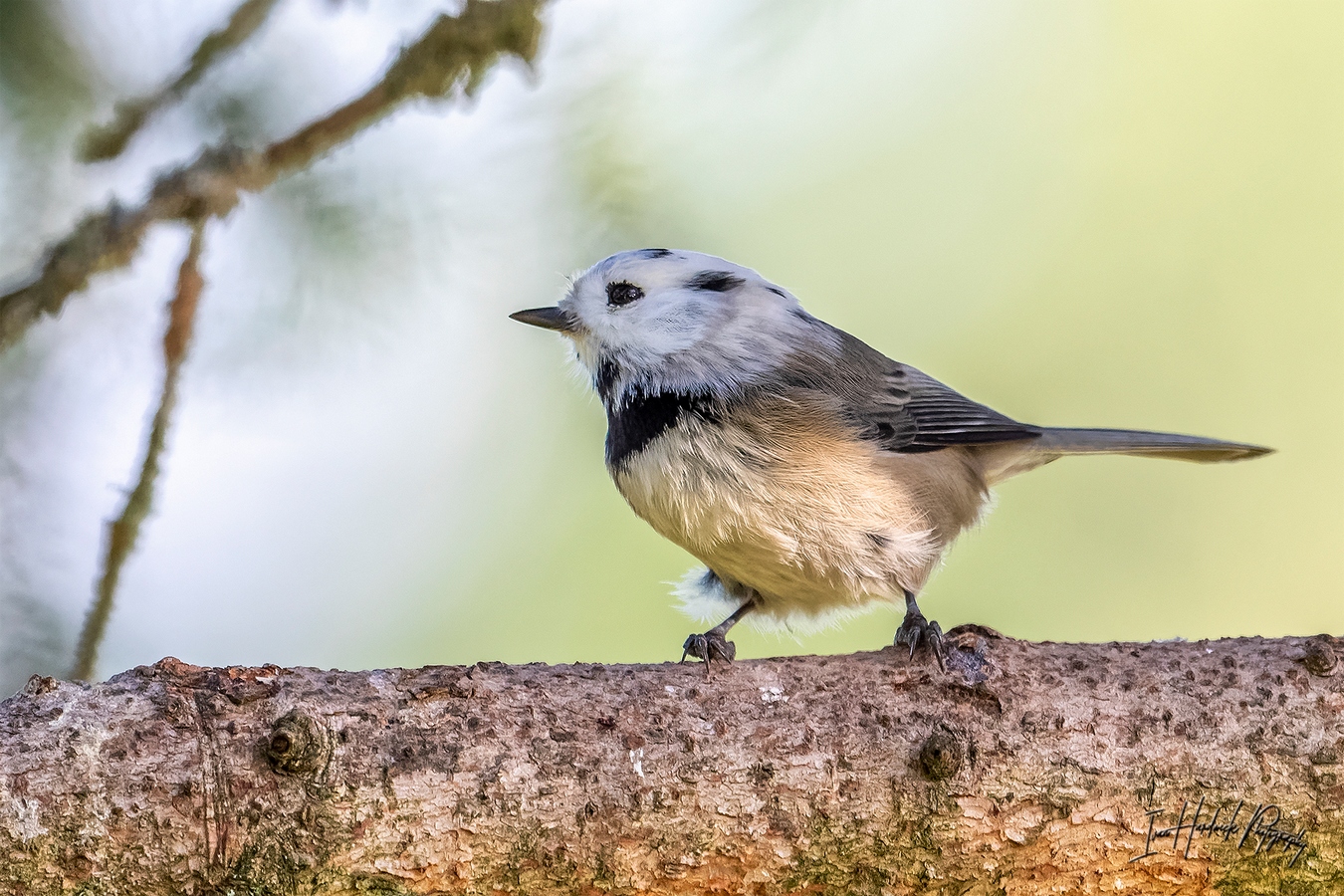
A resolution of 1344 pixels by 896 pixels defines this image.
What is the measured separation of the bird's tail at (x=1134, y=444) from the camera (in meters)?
2.90

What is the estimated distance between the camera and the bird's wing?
2.66 m

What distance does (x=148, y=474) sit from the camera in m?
1.94

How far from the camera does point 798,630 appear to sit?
2877 millimetres

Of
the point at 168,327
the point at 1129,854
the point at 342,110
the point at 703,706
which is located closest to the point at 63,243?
the point at 168,327

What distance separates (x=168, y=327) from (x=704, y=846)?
4.54 ft

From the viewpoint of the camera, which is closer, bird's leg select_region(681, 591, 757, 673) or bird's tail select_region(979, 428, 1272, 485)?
bird's leg select_region(681, 591, 757, 673)

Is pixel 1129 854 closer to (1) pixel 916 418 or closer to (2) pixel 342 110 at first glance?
(1) pixel 916 418

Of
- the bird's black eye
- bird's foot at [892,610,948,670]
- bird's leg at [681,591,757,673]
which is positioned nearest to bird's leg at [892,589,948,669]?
bird's foot at [892,610,948,670]

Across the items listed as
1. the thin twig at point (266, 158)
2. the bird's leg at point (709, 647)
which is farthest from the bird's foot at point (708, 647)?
the thin twig at point (266, 158)

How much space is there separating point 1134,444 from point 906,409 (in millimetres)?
682

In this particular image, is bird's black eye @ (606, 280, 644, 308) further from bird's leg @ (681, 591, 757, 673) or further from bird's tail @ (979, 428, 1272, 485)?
bird's tail @ (979, 428, 1272, 485)

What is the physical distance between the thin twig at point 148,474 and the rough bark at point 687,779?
253mm

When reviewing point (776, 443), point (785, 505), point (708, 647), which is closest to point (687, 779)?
point (708, 647)

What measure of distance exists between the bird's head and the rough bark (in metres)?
0.81
